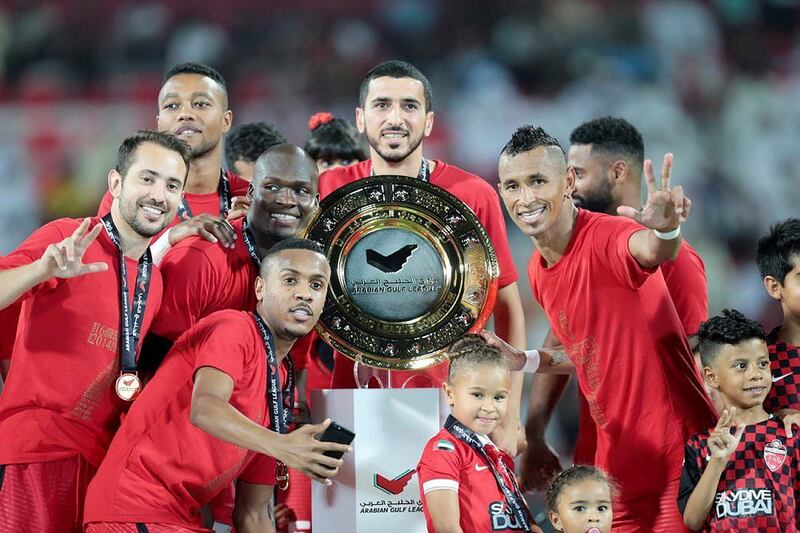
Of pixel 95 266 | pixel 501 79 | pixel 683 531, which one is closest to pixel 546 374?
pixel 683 531

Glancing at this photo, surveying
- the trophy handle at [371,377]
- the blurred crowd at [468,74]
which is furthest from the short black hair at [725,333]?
the blurred crowd at [468,74]

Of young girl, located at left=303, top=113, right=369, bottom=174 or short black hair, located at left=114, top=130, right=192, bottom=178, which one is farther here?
young girl, located at left=303, top=113, right=369, bottom=174

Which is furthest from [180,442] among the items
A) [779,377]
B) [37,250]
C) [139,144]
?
[779,377]

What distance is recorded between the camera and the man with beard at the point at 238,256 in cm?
376

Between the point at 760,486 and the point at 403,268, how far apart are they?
54.4 inches

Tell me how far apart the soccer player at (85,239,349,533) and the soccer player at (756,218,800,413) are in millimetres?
1579

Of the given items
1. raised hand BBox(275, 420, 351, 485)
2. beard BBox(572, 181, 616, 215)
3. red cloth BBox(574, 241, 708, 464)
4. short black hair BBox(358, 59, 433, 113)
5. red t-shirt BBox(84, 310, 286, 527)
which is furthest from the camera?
beard BBox(572, 181, 616, 215)

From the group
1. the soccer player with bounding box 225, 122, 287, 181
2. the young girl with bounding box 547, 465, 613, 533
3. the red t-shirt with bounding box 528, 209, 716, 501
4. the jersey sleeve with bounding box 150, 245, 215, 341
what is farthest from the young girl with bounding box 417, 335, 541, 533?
the soccer player with bounding box 225, 122, 287, 181

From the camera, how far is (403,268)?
12.5 feet

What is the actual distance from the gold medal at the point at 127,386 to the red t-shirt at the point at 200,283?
0.29 metres

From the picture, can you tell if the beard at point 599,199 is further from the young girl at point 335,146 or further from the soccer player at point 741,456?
the soccer player at point 741,456

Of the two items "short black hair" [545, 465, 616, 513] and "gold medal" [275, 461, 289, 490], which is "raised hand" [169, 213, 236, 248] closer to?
"gold medal" [275, 461, 289, 490]

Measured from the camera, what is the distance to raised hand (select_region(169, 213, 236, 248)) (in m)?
3.82

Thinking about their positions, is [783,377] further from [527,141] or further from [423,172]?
[423,172]
